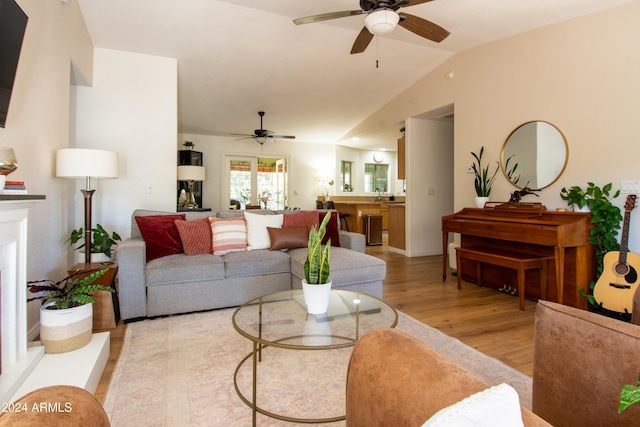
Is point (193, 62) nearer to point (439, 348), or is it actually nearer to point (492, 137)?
point (492, 137)

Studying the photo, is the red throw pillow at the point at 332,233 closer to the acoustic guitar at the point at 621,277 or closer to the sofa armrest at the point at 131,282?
the sofa armrest at the point at 131,282

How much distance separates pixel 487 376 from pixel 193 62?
4560 millimetres

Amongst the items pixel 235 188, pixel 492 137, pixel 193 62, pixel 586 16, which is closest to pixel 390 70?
pixel 492 137

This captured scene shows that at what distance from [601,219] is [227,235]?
325 centimetres

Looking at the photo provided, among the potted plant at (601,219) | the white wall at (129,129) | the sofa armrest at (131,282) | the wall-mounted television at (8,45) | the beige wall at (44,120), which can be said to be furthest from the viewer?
the white wall at (129,129)

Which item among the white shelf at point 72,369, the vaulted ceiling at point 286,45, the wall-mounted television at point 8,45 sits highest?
the vaulted ceiling at point 286,45

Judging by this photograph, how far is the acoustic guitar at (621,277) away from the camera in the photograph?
99.1 inches

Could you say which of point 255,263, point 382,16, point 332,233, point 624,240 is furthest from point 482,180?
point 255,263

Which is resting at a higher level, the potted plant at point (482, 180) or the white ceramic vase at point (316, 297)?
the potted plant at point (482, 180)

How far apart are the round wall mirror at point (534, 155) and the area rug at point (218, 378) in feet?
7.07

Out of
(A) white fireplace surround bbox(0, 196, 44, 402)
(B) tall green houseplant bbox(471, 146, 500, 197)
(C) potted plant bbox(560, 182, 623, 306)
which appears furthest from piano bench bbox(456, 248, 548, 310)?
(A) white fireplace surround bbox(0, 196, 44, 402)

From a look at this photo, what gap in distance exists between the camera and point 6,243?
1.45 metres

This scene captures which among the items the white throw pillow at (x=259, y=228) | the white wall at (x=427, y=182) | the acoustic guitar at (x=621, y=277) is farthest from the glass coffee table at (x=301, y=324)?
the white wall at (x=427, y=182)

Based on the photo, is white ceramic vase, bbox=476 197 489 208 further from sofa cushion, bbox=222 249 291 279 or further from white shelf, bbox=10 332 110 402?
white shelf, bbox=10 332 110 402
